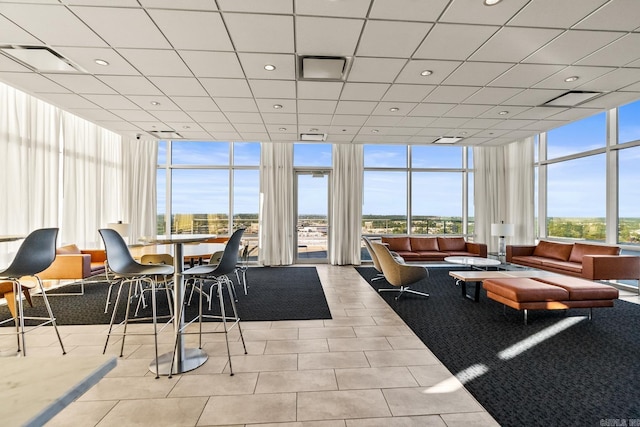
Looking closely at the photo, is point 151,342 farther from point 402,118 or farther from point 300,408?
point 402,118

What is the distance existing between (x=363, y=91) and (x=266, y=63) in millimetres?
1496

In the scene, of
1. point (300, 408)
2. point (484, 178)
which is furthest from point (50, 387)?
point (484, 178)

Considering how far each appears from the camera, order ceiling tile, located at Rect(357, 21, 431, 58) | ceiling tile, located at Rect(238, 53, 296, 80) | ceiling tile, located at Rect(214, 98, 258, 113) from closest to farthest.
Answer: ceiling tile, located at Rect(357, 21, 431, 58), ceiling tile, located at Rect(238, 53, 296, 80), ceiling tile, located at Rect(214, 98, 258, 113)

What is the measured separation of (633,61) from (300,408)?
16.7ft

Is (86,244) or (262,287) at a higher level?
(86,244)

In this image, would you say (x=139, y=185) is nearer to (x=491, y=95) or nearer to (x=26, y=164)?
(x=26, y=164)

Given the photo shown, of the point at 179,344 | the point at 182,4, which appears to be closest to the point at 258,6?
the point at 182,4

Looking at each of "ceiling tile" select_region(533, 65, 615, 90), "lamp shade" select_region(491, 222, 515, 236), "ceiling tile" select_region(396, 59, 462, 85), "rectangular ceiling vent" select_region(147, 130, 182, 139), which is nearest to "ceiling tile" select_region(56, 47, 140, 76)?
"rectangular ceiling vent" select_region(147, 130, 182, 139)

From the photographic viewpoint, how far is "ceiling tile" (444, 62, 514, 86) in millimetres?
3551

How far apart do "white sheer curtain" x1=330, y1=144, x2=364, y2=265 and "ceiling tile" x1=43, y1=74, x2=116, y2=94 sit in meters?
5.05

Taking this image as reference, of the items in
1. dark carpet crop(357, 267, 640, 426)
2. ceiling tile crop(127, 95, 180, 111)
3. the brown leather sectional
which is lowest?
dark carpet crop(357, 267, 640, 426)

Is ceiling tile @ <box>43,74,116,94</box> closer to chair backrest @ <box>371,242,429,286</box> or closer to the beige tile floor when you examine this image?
the beige tile floor

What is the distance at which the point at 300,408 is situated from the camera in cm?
203

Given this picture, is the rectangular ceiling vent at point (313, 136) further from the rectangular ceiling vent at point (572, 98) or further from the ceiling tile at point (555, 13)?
the ceiling tile at point (555, 13)
